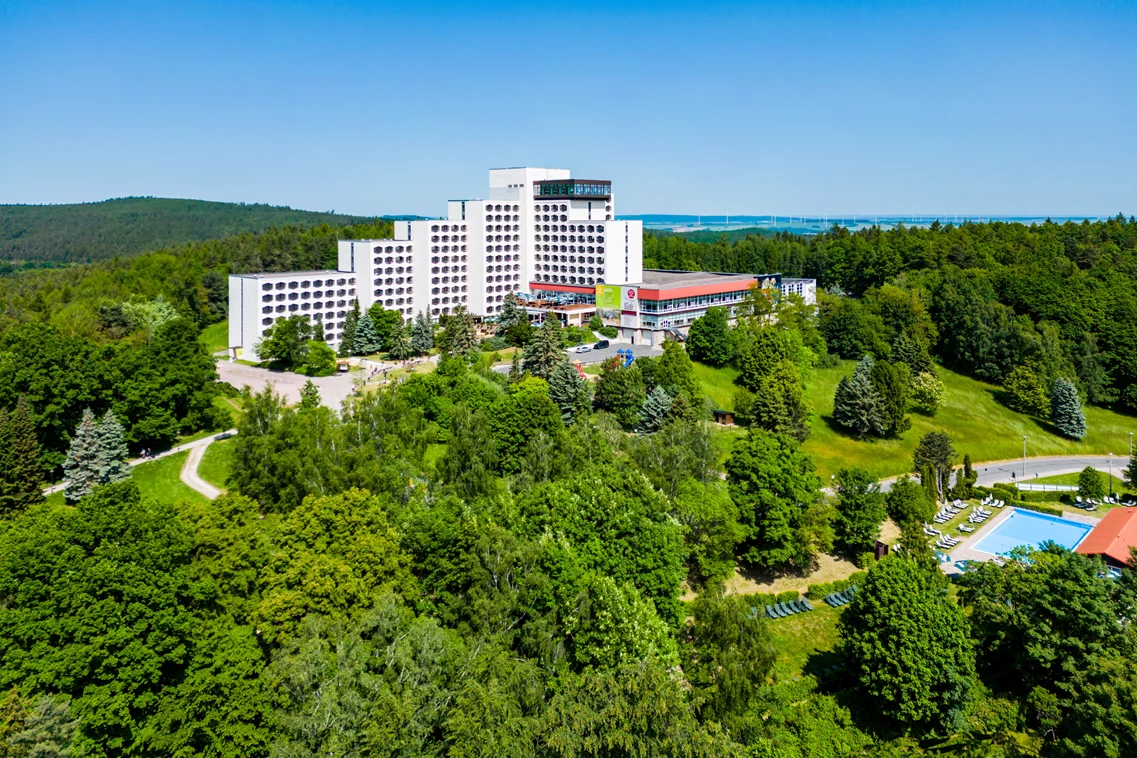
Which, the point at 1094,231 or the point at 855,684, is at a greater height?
the point at 1094,231

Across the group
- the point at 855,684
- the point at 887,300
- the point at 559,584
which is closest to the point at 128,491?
the point at 559,584

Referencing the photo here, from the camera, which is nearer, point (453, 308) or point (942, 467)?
point (942, 467)

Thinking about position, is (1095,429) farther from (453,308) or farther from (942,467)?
(453,308)

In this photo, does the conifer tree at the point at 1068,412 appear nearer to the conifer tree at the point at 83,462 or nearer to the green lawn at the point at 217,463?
the green lawn at the point at 217,463

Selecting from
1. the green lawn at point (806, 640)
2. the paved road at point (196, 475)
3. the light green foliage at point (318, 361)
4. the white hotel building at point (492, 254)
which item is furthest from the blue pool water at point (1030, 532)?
the light green foliage at point (318, 361)

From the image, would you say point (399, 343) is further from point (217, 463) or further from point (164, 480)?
point (164, 480)

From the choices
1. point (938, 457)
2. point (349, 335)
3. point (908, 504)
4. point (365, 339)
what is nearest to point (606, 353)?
point (365, 339)

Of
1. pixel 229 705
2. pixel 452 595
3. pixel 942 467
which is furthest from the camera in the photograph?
pixel 942 467
